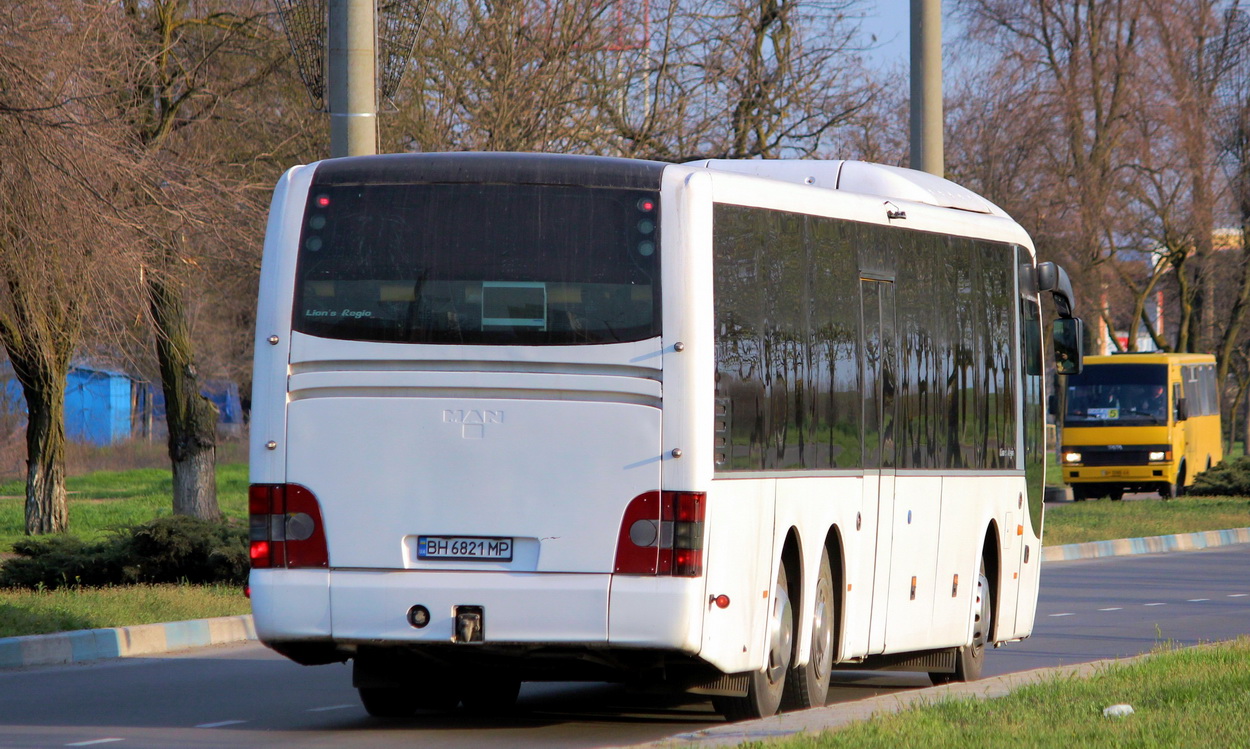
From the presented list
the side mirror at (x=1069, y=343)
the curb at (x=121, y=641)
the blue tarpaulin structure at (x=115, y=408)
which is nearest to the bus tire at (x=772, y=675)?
the curb at (x=121, y=641)

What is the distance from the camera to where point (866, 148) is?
95.5 ft

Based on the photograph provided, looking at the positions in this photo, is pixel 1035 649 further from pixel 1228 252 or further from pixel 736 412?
pixel 1228 252

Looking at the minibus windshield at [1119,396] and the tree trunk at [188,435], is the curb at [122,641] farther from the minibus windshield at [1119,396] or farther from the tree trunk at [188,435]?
the minibus windshield at [1119,396]

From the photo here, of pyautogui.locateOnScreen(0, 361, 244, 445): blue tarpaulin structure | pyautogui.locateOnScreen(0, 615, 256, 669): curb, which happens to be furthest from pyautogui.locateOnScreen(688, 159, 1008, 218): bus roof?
pyautogui.locateOnScreen(0, 361, 244, 445): blue tarpaulin structure

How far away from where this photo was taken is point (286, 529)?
876 centimetres

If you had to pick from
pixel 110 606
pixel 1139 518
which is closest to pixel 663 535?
pixel 110 606

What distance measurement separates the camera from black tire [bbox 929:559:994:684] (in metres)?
12.4

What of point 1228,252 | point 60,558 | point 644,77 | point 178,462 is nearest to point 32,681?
point 60,558

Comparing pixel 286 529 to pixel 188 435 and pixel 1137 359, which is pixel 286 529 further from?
pixel 1137 359

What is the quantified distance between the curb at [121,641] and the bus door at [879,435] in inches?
162

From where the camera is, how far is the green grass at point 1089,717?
7777 mm

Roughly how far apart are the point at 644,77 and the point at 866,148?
563 centimetres

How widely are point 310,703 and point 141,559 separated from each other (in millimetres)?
5885

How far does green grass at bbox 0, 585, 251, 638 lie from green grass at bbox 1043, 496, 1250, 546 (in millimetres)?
13454
